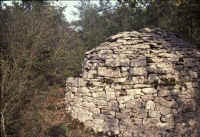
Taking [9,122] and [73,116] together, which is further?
[73,116]

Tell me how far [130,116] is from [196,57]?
9.77 ft

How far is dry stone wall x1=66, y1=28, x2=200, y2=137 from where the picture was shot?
5297 mm

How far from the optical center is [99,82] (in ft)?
19.3

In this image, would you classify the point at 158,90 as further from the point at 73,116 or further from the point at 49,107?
the point at 49,107

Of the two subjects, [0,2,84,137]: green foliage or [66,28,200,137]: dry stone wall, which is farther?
[66,28,200,137]: dry stone wall

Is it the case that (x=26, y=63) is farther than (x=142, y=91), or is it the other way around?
(x=26, y=63)

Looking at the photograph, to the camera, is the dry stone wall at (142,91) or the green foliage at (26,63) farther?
the dry stone wall at (142,91)

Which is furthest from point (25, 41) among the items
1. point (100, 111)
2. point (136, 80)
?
point (136, 80)

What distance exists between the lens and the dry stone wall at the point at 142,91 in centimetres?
530

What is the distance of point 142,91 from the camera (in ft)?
17.6

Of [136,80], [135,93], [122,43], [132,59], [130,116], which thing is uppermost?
[122,43]

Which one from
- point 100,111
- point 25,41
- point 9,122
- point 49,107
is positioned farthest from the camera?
point 49,107

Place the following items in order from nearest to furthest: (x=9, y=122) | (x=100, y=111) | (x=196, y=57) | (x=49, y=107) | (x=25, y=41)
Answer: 1. (x=9, y=122)
2. (x=100, y=111)
3. (x=196, y=57)
4. (x=25, y=41)
5. (x=49, y=107)

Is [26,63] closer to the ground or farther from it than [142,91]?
farther from it
